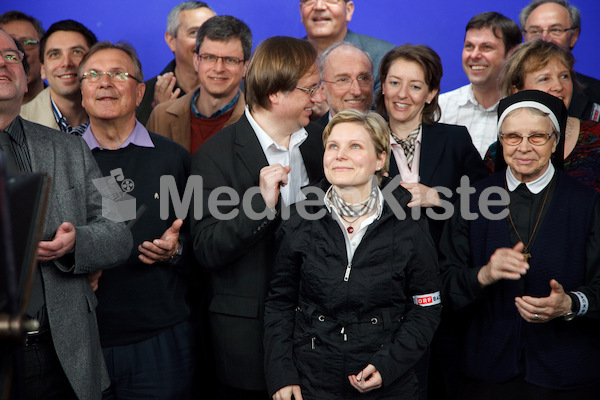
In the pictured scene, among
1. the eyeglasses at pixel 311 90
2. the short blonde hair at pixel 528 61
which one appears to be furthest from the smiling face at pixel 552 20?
the eyeglasses at pixel 311 90

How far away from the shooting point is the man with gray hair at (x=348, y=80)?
304 cm

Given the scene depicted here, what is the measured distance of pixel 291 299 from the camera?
2.24m

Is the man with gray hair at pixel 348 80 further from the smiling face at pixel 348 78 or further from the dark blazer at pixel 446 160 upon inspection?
the dark blazer at pixel 446 160

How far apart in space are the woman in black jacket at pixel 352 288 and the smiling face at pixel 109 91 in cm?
85

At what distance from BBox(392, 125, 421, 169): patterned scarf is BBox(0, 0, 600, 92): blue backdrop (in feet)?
6.61

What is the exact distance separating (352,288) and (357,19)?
9.97 feet

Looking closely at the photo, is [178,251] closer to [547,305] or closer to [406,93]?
[406,93]

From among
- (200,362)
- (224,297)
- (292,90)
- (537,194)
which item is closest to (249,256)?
(224,297)

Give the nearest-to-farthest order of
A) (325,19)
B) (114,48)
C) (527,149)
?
1. (527,149)
2. (114,48)
3. (325,19)

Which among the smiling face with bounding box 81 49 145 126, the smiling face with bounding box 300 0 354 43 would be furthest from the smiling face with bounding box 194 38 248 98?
the smiling face with bounding box 300 0 354 43

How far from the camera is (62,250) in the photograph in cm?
195

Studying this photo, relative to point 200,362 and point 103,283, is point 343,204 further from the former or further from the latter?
point 200,362

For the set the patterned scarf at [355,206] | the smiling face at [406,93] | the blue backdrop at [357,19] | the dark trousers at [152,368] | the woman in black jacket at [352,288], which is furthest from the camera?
the blue backdrop at [357,19]

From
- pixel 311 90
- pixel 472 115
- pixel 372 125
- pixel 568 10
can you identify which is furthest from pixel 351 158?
pixel 568 10
